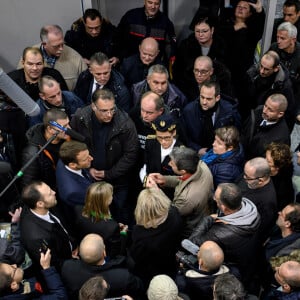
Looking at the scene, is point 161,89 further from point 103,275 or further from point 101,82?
point 103,275

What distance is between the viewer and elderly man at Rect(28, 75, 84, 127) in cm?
364

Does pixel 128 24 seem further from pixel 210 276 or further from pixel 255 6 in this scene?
pixel 210 276

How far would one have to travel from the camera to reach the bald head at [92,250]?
2383 millimetres

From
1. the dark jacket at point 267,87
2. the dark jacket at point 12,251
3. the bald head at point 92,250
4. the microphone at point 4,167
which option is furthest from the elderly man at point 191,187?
the dark jacket at point 267,87

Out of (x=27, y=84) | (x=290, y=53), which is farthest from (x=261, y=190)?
(x=27, y=84)

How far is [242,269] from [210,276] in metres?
0.43

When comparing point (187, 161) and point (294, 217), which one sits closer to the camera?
point (294, 217)

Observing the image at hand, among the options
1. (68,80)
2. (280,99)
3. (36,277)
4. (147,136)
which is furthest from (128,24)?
(36,277)

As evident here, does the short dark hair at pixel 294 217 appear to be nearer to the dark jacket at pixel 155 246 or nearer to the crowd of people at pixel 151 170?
the crowd of people at pixel 151 170

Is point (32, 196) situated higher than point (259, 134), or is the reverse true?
point (32, 196)

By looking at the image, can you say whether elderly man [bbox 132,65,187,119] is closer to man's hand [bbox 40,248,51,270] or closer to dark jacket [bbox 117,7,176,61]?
dark jacket [bbox 117,7,176,61]

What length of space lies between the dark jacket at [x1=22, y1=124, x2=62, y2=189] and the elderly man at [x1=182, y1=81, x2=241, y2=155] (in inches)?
52.5

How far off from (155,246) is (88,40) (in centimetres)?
303

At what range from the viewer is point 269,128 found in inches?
143
